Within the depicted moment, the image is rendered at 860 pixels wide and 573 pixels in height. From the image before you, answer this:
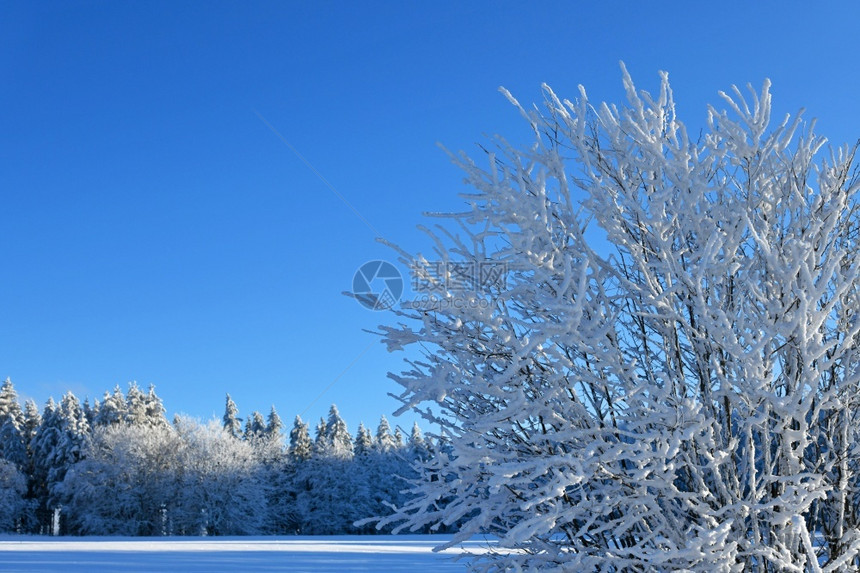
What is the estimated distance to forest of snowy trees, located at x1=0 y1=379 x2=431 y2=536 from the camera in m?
35.3

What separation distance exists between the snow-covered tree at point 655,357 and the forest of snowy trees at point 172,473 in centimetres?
2864

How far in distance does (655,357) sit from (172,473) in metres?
37.2

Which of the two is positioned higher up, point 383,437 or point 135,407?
point 135,407

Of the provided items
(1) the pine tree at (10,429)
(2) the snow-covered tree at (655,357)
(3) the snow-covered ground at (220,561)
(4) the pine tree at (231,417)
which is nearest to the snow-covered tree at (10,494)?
(1) the pine tree at (10,429)

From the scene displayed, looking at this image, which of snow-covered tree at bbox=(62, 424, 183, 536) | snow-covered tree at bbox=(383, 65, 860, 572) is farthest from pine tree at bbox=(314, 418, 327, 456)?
snow-covered tree at bbox=(383, 65, 860, 572)

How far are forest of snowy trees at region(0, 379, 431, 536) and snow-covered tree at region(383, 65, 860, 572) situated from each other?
94.0 feet

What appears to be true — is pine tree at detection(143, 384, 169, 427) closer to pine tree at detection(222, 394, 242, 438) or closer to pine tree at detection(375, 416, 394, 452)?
pine tree at detection(222, 394, 242, 438)

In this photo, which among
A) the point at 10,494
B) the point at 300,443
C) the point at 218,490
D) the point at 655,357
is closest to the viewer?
the point at 655,357

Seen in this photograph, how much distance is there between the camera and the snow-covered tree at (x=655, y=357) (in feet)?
8.75

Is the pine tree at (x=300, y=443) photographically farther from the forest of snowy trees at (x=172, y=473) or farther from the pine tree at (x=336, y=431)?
the pine tree at (x=336, y=431)

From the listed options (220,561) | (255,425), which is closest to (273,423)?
(255,425)

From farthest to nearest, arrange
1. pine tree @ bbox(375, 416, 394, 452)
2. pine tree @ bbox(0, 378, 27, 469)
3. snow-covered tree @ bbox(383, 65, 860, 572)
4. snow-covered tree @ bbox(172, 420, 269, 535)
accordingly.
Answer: pine tree @ bbox(375, 416, 394, 452), pine tree @ bbox(0, 378, 27, 469), snow-covered tree @ bbox(172, 420, 269, 535), snow-covered tree @ bbox(383, 65, 860, 572)

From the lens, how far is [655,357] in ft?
11.5

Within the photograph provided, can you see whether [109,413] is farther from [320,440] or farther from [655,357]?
[655,357]
